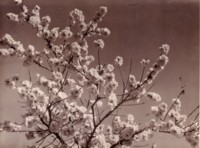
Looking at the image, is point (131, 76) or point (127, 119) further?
point (127, 119)

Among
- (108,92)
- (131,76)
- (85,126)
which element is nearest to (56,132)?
(85,126)

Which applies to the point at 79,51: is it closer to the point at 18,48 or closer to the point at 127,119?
the point at 18,48

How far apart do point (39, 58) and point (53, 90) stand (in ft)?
0.85

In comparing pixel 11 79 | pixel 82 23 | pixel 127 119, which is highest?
pixel 82 23

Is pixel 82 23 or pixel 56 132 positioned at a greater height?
pixel 82 23

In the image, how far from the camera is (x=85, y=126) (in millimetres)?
3158

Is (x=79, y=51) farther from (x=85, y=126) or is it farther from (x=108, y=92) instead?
(x=85, y=126)

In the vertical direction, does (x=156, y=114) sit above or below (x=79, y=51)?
below

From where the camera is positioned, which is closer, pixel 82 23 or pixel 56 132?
pixel 56 132

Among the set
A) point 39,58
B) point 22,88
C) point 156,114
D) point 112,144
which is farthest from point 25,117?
point 156,114

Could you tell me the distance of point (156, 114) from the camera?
3104 mm

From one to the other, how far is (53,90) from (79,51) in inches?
13.3

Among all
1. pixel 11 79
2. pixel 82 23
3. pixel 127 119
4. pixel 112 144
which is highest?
pixel 82 23

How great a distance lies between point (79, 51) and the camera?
3.08 m
